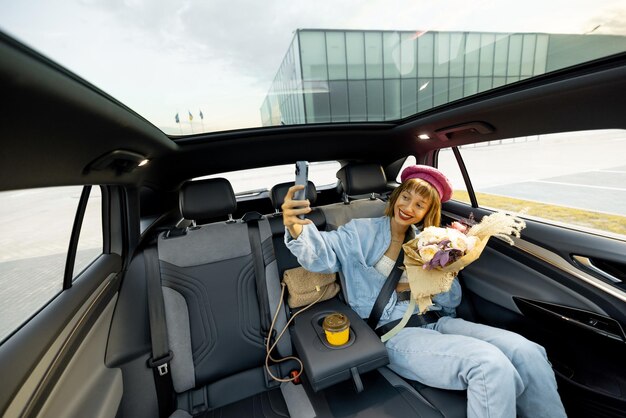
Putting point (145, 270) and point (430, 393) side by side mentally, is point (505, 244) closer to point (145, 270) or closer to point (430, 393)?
point (430, 393)

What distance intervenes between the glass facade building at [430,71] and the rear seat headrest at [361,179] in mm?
422

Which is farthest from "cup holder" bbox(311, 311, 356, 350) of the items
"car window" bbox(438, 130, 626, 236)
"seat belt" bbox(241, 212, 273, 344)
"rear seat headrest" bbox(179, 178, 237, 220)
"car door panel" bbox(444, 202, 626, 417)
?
"car window" bbox(438, 130, 626, 236)

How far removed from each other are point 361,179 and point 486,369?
162 cm

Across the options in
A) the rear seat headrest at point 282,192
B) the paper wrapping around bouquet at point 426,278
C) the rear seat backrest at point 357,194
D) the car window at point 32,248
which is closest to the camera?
the car window at point 32,248

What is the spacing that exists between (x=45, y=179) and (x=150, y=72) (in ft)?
2.91

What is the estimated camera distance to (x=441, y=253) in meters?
1.35

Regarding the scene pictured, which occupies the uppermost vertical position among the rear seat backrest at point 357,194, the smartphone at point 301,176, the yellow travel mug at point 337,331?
the smartphone at point 301,176

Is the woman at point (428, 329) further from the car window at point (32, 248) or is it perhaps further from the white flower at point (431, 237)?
the car window at point (32, 248)

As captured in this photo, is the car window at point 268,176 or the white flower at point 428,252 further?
the car window at point 268,176

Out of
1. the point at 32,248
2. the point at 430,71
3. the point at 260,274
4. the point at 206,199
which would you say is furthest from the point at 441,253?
the point at 32,248

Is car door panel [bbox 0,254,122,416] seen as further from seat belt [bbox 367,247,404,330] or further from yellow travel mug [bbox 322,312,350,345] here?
seat belt [bbox 367,247,404,330]

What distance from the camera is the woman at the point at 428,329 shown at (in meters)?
1.20

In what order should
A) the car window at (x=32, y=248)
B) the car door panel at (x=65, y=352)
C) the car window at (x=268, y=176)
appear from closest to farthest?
the car door panel at (x=65, y=352) < the car window at (x=32, y=248) < the car window at (x=268, y=176)

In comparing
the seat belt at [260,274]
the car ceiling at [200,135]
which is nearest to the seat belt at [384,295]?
the seat belt at [260,274]
